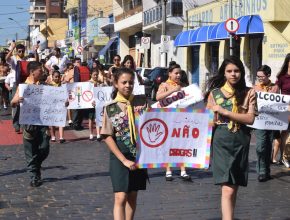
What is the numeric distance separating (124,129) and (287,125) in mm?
4515

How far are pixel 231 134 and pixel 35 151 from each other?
12.8 feet

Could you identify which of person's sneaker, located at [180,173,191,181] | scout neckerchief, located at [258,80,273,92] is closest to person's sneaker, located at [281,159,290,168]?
scout neckerchief, located at [258,80,273,92]

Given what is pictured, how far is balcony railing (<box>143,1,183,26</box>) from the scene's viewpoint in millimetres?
39594

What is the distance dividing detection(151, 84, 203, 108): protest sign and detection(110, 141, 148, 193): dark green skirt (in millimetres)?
3283

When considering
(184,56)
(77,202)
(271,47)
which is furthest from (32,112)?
(184,56)

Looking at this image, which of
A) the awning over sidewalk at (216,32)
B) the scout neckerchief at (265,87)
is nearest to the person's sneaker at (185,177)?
the scout neckerchief at (265,87)

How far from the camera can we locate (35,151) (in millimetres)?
8961

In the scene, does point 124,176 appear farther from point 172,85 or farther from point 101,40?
point 101,40

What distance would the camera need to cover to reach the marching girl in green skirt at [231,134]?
5898 mm

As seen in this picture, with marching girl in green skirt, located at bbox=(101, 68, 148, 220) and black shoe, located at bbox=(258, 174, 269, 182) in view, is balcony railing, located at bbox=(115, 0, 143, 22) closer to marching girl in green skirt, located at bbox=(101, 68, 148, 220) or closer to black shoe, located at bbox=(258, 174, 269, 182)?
black shoe, located at bbox=(258, 174, 269, 182)

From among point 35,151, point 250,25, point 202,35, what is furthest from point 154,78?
point 35,151

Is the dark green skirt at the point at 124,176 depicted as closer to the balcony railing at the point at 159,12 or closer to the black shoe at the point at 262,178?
the black shoe at the point at 262,178

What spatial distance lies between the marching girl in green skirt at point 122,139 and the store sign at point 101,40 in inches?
2330

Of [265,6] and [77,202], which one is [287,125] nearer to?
[77,202]
